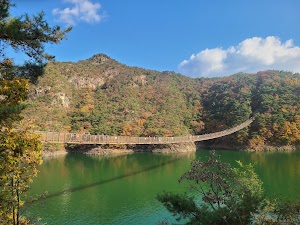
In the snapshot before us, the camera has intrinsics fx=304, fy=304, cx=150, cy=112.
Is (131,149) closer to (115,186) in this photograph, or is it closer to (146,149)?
(146,149)

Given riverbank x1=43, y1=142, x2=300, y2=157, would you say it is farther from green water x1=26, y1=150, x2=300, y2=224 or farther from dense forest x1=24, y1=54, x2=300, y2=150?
green water x1=26, y1=150, x2=300, y2=224

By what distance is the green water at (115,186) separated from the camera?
33.4 feet

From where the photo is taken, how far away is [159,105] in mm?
39188

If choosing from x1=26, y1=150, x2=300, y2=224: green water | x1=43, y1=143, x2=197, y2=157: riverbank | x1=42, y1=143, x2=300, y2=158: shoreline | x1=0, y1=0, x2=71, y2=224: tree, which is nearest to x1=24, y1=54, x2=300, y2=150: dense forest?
x1=42, y1=143, x2=300, y2=158: shoreline

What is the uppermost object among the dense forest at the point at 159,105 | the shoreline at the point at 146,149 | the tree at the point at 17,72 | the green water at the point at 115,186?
the dense forest at the point at 159,105

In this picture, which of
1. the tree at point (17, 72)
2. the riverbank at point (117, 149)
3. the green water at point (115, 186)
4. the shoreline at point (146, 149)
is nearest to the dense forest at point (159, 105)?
the shoreline at point (146, 149)

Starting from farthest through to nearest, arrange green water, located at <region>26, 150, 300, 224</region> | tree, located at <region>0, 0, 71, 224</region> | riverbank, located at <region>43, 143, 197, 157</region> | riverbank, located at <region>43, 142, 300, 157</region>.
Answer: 1. riverbank, located at <region>43, 143, 197, 157</region>
2. riverbank, located at <region>43, 142, 300, 157</region>
3. green water, located at <region>26, 150, 300, 224</region>
4. tree, located at <region>0, 0, 71, 224</region>

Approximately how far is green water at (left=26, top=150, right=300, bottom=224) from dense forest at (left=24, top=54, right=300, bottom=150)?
705 centimetres

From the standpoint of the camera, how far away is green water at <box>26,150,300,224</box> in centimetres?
1017

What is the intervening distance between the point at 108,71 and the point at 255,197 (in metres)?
46.7

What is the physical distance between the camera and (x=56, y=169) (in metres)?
20.3

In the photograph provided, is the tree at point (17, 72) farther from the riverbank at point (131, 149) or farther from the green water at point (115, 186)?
the riverbank at point (131, 149)

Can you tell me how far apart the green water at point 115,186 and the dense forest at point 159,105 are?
23.1 ft

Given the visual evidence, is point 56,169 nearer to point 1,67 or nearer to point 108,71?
point 1,67
